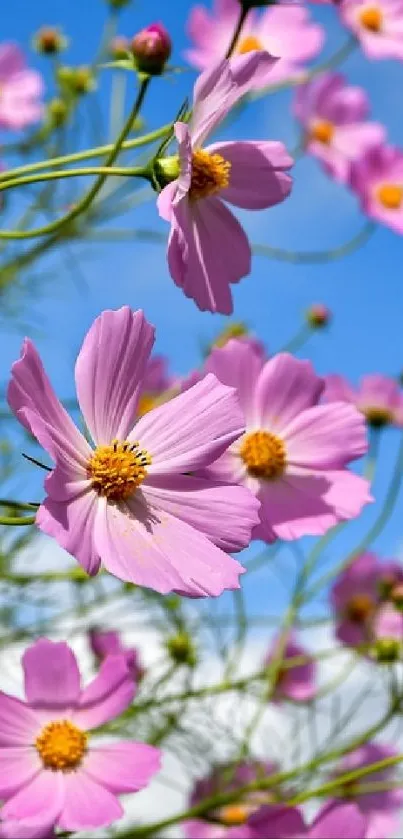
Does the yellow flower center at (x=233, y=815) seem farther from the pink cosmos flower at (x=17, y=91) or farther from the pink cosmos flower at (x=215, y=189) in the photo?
the pink cosmos flower at (x=17, y=91)

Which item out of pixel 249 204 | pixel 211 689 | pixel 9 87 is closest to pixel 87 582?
pixel 211 689

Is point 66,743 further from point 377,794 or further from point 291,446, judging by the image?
point 377,794

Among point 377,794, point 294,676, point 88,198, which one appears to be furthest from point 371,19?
point 88,198

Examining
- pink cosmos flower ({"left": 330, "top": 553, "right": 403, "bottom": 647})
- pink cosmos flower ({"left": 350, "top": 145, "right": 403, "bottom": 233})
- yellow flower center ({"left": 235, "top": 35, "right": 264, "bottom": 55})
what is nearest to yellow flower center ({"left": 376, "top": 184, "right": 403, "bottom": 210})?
pink cosmos flower ({"left": 350, "top": 145, "right": 403, "bottom": 233})

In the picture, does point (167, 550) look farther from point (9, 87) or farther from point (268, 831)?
point (9, 87)

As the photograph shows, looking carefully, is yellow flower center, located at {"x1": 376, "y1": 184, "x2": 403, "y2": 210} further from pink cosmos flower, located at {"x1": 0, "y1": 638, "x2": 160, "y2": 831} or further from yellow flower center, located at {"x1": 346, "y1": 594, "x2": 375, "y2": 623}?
pink cosmos flower, located at {"x1": 0, "y1": 638, "x2": 160, "y2": 831}

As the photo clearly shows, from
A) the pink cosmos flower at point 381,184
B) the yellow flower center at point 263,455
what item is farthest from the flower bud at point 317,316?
the yellow flower center at point 263,455
